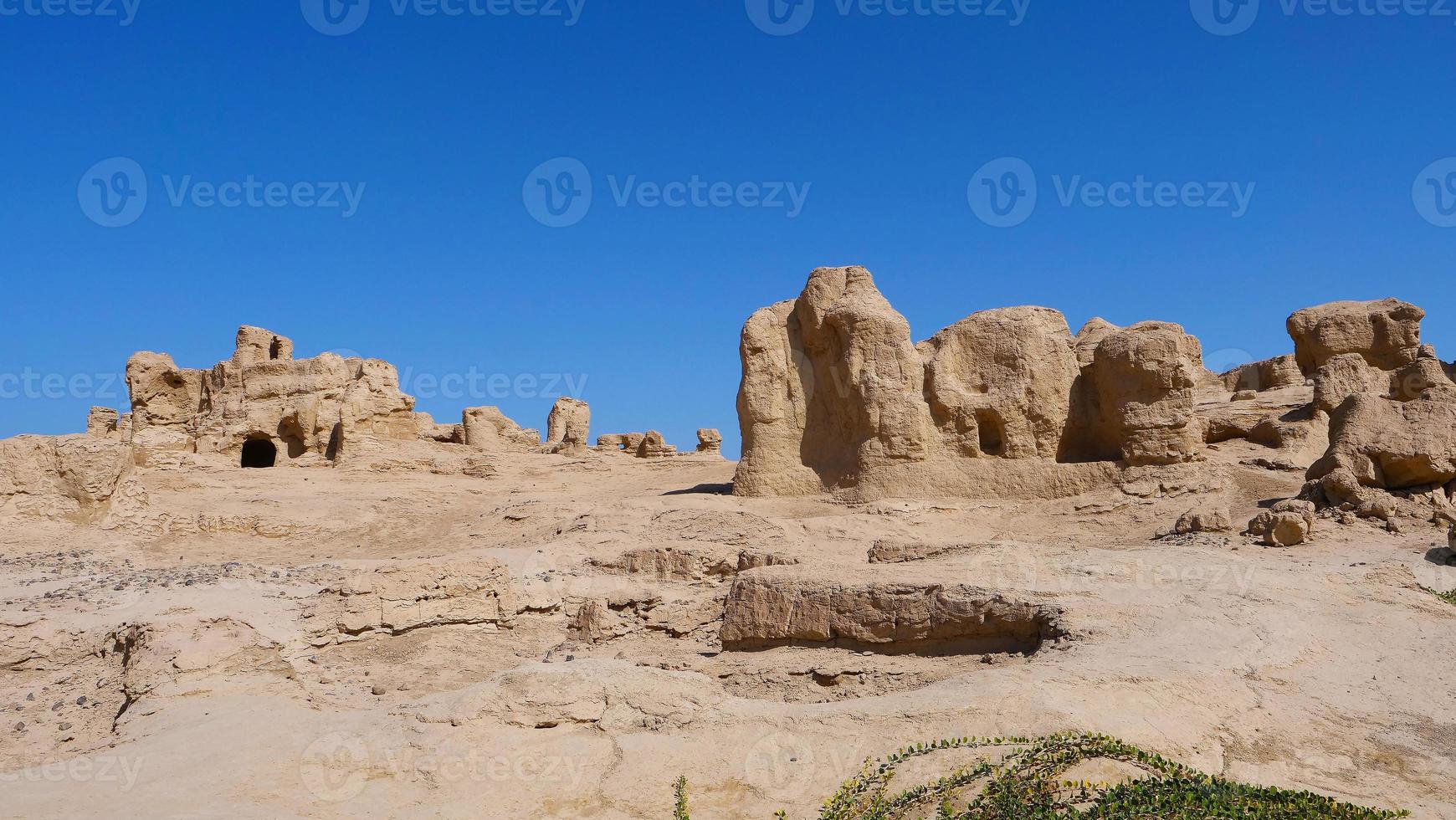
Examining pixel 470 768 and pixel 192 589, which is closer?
pixel 470 768

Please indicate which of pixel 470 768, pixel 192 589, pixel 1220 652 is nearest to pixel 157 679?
pixel 192 589

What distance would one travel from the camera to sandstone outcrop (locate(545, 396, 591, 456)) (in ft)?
99.9

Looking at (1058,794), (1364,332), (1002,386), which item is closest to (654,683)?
(1058,794)

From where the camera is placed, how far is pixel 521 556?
12.8 metres

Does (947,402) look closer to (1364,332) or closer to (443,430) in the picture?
(1364,332)

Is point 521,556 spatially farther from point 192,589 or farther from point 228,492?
point 228,492

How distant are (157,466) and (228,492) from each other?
3.63 m

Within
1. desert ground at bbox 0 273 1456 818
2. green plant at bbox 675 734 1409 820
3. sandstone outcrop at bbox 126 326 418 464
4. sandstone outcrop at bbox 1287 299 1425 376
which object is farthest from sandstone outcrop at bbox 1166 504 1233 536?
sandstone outcrop at bbox 126 326 418 464

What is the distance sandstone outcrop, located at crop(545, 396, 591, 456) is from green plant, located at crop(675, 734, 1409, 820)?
967 inches

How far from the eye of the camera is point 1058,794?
4.45m

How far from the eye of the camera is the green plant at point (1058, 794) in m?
4.25

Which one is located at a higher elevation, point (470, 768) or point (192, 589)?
point (192, 589)

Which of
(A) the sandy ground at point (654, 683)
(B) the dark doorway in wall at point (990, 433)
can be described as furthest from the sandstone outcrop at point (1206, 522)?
(B) the dark doorway in wall at point (990, 433)

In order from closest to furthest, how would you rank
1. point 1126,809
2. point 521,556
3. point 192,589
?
point 1126,809 → point 192,589 → point 521,556
